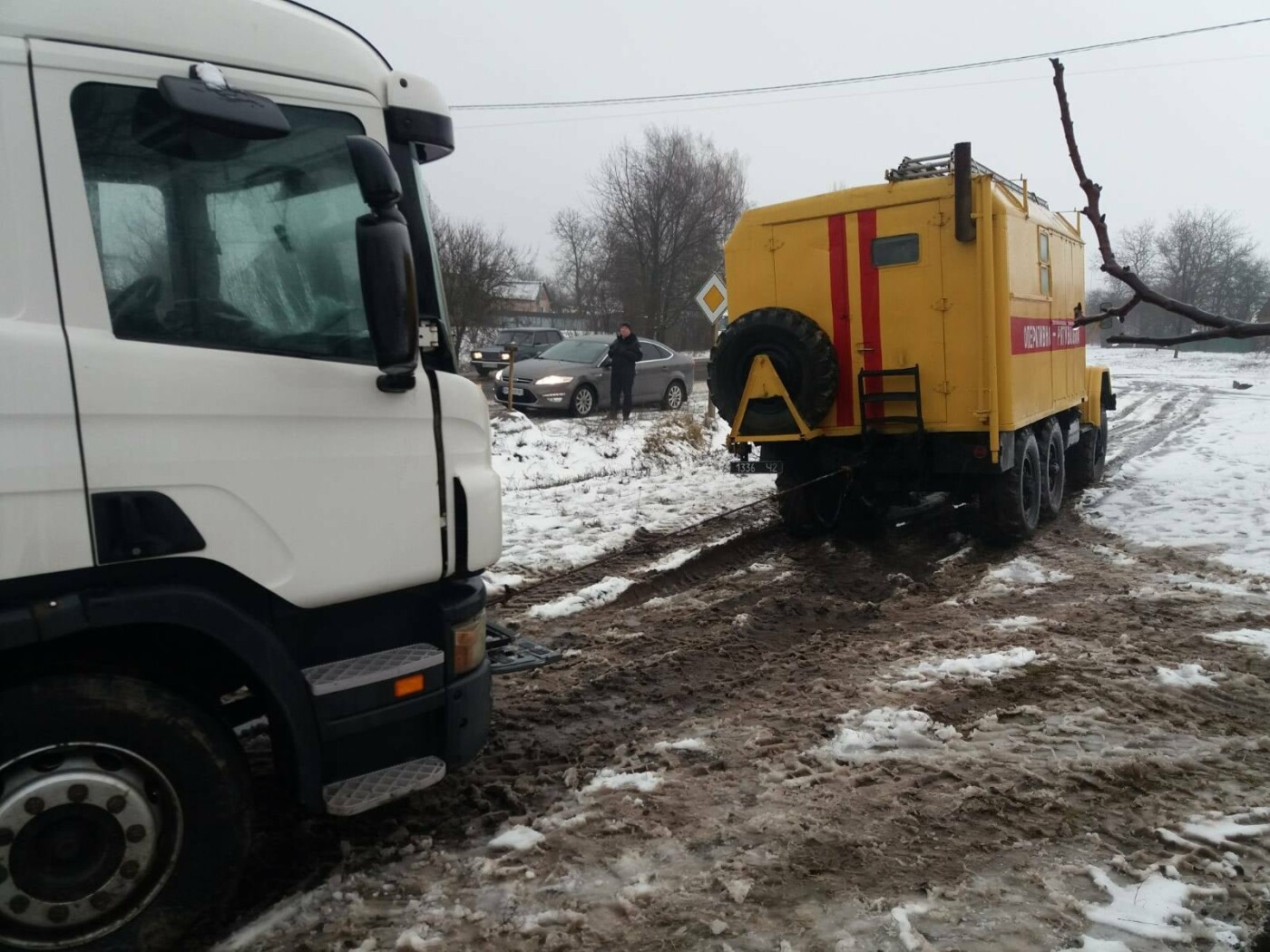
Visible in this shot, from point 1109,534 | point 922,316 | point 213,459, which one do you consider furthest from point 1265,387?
point 213,459

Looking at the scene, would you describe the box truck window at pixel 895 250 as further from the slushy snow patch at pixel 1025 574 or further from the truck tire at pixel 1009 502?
the slushy snow patch at pixel 1025 574

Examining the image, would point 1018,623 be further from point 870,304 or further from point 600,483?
point 600,483

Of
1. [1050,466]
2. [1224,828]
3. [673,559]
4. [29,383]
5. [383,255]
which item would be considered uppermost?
[383,255]

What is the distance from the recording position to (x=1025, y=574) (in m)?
7.36

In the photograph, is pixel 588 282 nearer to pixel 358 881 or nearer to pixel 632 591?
pixel 632 591

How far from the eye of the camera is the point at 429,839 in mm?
3559

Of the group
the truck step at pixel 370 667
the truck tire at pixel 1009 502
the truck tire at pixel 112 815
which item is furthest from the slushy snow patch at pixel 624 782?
the truck tire at pixel 1009 502

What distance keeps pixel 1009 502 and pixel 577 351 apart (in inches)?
478

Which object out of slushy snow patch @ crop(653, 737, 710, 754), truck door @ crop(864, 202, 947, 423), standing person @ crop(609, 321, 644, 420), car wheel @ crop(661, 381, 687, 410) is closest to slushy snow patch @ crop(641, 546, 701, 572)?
truck door @ crop(864, 202, 947, 423)

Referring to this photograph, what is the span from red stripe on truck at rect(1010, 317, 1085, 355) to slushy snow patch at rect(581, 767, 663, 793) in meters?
4.58

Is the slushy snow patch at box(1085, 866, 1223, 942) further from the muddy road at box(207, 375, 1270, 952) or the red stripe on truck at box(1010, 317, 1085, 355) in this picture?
the red stripe on truck at box(1010, 317, 1085, 355)

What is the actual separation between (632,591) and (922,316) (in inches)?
124

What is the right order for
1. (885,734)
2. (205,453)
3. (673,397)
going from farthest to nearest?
(673,397), (885,734), (205,453)

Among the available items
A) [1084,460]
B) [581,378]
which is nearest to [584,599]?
[1084,460]
